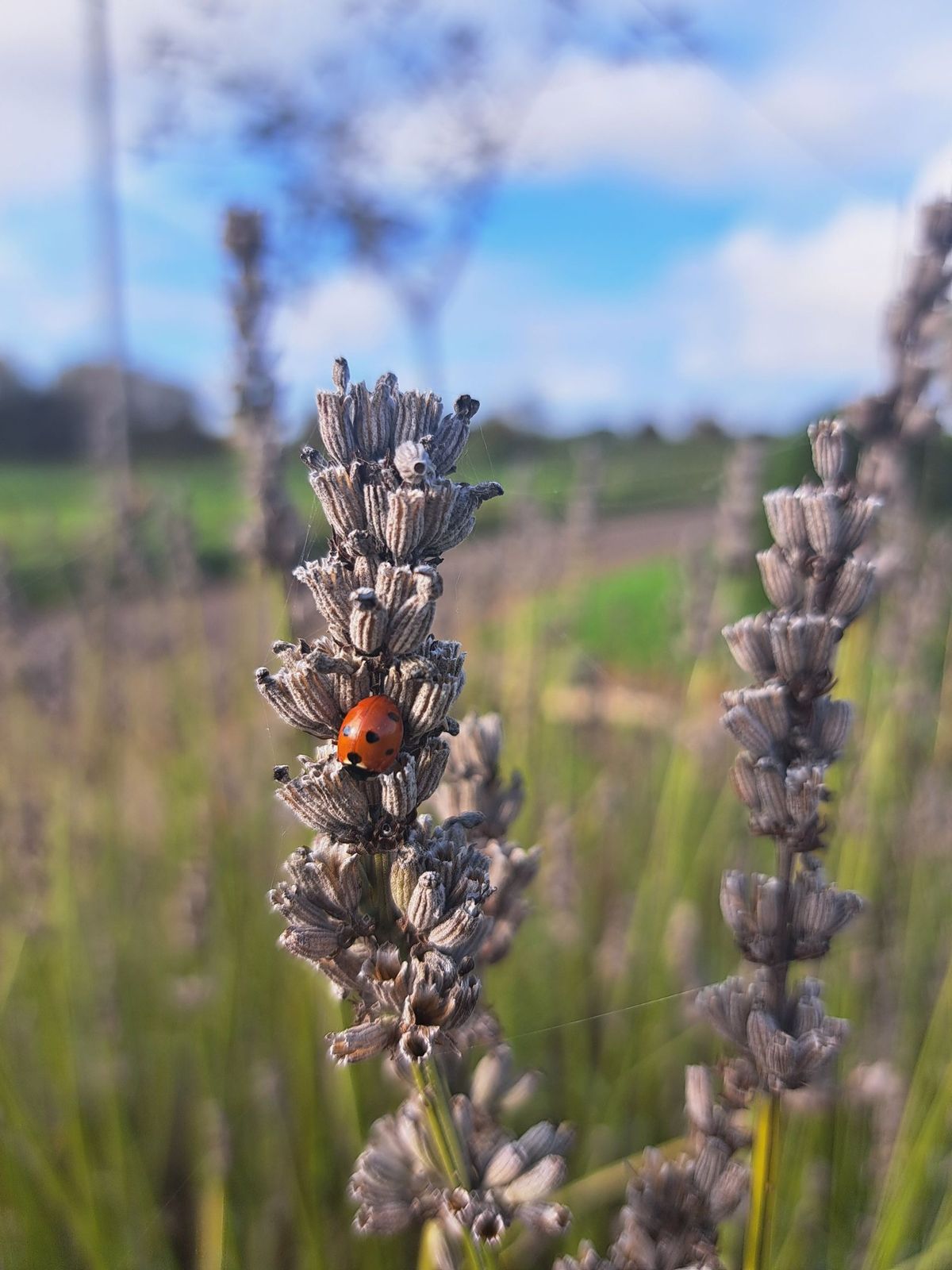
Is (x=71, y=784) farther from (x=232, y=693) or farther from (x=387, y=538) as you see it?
(x=387, y=538)

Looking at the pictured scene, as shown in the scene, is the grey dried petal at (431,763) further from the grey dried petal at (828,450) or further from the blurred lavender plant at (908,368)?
the blurred lavender plant at (908,368)

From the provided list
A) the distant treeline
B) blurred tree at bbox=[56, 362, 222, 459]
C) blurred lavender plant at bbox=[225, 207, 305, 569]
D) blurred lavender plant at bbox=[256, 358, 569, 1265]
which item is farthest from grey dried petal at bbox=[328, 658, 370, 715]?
blurred tree at bbox=[56, 362, 222, 459]

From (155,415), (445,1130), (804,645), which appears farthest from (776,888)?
(155,415)

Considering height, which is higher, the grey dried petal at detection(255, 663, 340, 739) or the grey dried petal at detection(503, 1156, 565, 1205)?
the grey dried petal at detection(255, 663, 340, 739)

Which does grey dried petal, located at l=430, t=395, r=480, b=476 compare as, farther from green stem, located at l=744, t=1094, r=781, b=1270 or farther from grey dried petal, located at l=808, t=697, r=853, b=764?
green stem, located at l=744, t=1094, r=781, b=1270

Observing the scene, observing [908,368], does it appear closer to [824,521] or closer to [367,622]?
[824,521]

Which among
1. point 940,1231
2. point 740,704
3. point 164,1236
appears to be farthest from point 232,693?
point 740,704
